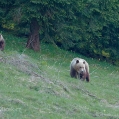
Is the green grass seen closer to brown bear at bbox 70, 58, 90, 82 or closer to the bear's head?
brown bear at bbox 70, 58, 90, 82

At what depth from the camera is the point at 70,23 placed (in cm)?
3094

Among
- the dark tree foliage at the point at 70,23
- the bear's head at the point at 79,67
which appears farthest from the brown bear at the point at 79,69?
the dark tree foliage at the point at 70,23

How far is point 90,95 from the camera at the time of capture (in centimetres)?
1741

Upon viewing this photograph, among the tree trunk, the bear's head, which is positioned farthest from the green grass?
the tree trunk

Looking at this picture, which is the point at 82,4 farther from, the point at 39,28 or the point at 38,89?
the point at 38,89

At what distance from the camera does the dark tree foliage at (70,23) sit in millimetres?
28531

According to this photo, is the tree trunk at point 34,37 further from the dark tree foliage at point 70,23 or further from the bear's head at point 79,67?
the bear's head at point 79,67

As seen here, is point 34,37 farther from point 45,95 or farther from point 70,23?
point 45,95

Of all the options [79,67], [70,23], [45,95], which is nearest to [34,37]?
[70,23]

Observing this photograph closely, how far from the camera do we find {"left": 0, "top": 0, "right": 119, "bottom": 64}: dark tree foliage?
93.6ft

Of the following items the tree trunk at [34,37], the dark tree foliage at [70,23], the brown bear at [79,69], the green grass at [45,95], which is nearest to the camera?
the green grass at [45,95]

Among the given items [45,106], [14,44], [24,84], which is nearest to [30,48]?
[14,44]

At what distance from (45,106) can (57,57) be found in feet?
54.1

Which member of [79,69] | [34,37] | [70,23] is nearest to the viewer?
[79,69]
